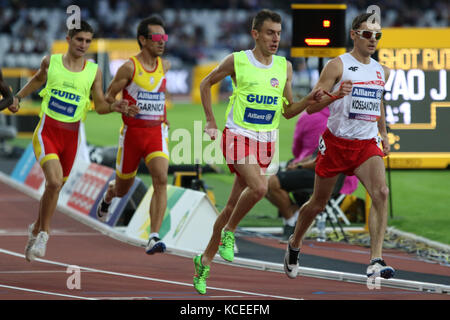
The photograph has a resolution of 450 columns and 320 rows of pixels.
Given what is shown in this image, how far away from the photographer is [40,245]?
10430mm

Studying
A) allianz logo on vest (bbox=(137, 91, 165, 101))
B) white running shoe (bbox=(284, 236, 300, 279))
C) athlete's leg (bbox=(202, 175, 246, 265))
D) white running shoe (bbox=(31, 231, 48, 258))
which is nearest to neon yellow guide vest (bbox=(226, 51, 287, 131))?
athlete's leg (bbox=(202, 175, 246, 265))

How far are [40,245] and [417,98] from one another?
298 inches

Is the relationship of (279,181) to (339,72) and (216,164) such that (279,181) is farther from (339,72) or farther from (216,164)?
(216,164)

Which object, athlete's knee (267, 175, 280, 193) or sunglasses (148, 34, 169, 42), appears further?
athlete's knee (267, 175, 280, 193)

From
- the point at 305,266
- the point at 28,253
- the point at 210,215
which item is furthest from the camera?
the point at 210,215

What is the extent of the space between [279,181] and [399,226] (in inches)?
94.3

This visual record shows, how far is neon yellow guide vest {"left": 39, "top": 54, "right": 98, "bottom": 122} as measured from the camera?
34.8ft

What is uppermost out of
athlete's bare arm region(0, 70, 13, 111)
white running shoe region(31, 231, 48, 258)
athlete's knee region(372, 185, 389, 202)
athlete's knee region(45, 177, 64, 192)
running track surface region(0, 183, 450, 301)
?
athlete's bare arm region(0, 70, 13, 111)

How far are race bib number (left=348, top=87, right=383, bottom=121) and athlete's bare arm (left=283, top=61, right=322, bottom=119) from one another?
1.35ft

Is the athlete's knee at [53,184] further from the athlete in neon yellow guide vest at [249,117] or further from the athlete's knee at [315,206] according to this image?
the athlete's knee at [315,206]

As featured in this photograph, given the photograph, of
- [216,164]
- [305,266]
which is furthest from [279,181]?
[216,164]

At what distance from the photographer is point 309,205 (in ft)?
31.5

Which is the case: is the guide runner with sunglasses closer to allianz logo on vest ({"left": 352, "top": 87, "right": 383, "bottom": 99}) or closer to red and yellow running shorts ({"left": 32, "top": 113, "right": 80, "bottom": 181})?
red and yellow running shorts ({"left": 32, "top": 113, "right": 80, "bottom": 181})

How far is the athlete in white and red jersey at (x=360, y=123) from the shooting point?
920 centimetres
